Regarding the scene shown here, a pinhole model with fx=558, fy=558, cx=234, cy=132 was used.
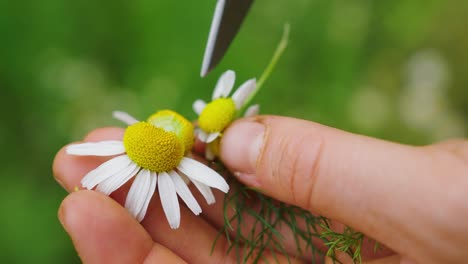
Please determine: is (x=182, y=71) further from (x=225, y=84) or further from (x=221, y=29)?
(x=221, y=29)

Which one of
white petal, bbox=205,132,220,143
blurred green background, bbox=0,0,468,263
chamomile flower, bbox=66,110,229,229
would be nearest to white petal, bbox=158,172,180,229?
chamomile flower, bbox=66,110,229,229

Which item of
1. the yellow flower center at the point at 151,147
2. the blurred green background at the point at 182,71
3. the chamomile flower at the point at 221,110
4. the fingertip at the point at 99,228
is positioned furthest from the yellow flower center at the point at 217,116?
the blurred green background at the point at 182,71

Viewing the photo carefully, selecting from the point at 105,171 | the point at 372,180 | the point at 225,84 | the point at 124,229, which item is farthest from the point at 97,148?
the point at 372,180

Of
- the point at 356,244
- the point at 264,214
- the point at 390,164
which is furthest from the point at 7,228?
the point at 390,164

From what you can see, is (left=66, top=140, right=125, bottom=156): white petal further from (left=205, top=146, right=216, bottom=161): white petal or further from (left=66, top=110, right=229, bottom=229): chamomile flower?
(left=205, top=146, right=216, bottom=161): white petal

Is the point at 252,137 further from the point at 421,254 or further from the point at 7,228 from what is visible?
the point at 7,228

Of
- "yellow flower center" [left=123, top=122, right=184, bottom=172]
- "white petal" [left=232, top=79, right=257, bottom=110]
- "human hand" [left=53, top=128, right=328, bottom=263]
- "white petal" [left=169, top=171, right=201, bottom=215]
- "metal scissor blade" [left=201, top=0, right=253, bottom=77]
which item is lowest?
"human hand" [left=53, top=128, right=328, bottom=263]
